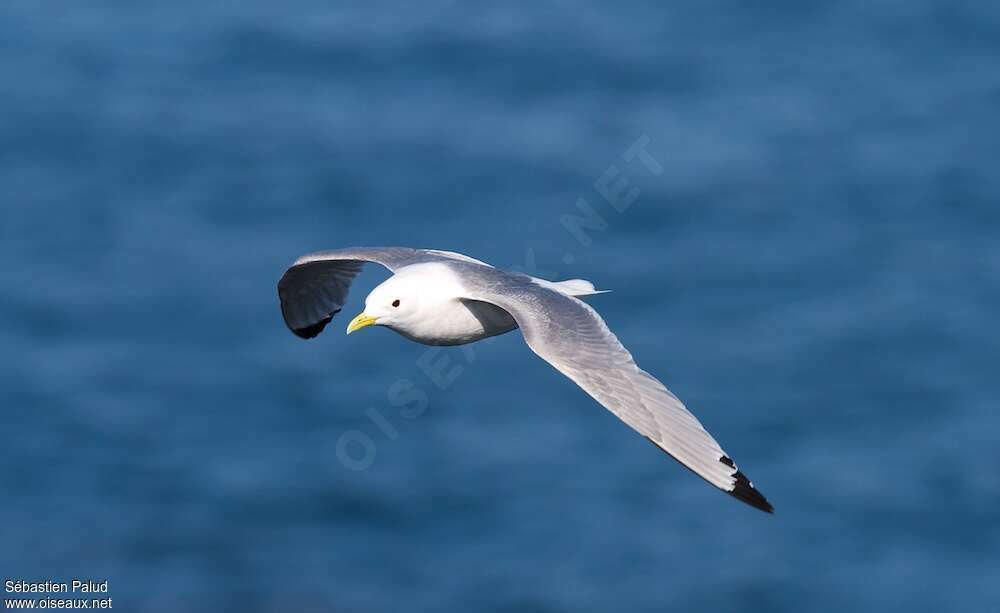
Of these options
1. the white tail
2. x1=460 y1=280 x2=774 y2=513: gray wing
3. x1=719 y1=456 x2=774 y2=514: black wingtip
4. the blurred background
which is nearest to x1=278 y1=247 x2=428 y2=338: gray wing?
the white tail

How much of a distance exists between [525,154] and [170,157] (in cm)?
762

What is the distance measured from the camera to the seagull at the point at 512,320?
12930 millimetres

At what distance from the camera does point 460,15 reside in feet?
130

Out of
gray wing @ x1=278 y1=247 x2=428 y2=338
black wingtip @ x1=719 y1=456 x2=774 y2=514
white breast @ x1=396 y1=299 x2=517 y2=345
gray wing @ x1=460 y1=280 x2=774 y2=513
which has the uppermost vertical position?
gray wing @ x1=278 y1=247 x2=428 y2=338

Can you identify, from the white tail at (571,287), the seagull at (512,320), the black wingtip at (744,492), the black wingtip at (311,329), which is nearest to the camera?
the black wingtip at (744,492)

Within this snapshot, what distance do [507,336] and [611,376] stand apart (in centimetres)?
2026

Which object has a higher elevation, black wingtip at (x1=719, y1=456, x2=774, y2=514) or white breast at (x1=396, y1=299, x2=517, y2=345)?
white breast at (x1=396, y1=299, x2=517, y2=345)

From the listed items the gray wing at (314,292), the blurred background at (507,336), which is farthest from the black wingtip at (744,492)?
the blurred background at (507,336)

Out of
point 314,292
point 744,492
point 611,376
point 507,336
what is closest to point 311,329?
point 314,292

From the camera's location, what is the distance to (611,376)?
13469 millimetres

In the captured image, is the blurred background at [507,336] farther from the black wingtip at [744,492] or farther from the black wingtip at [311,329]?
the black wingtip at [744,492]

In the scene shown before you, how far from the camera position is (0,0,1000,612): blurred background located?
30.2m

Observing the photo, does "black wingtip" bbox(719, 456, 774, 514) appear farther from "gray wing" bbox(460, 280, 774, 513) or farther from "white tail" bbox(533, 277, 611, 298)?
"white tail" bbox(533, 277, 611, 298)

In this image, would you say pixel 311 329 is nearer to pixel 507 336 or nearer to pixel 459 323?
pixel 459 323
